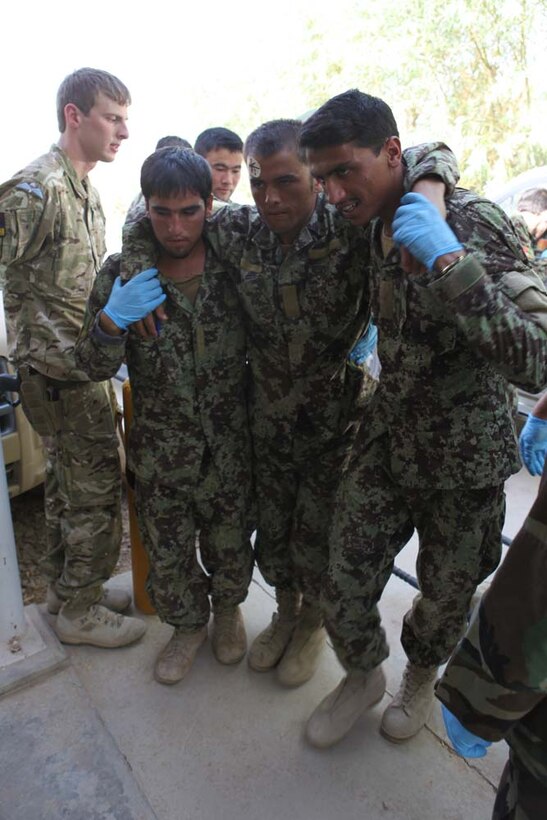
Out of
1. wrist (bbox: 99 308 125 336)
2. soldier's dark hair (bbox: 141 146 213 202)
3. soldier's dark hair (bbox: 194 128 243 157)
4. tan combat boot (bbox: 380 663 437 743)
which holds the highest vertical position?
soldier's dark hair (bbox: 194 128 243 157)

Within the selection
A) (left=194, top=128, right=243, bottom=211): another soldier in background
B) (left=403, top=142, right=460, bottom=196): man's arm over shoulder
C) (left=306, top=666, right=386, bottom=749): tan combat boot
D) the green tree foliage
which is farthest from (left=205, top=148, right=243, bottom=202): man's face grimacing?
the green tree foliage

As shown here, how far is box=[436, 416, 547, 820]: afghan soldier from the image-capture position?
3.13 ft

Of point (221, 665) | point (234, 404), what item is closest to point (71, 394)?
point (234, 404)

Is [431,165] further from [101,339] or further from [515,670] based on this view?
[515,670]

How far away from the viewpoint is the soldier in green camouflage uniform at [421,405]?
156 cm

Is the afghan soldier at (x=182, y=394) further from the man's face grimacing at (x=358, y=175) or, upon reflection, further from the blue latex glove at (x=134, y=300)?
the man's face grimacing at (x=358, y=175)

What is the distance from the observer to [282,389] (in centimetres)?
216

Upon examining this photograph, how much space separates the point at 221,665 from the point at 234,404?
3.54 feet

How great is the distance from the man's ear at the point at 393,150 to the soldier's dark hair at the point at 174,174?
23.7 inches

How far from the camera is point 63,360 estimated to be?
7.80 feet

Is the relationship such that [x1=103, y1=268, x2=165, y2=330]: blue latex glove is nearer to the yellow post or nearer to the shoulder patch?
the yellow post

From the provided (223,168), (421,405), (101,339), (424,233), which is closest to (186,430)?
(101,339)

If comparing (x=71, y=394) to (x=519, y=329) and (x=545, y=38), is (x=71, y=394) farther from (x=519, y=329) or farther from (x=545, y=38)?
(x=545, y=38)

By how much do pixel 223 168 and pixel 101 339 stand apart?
2.01 m
